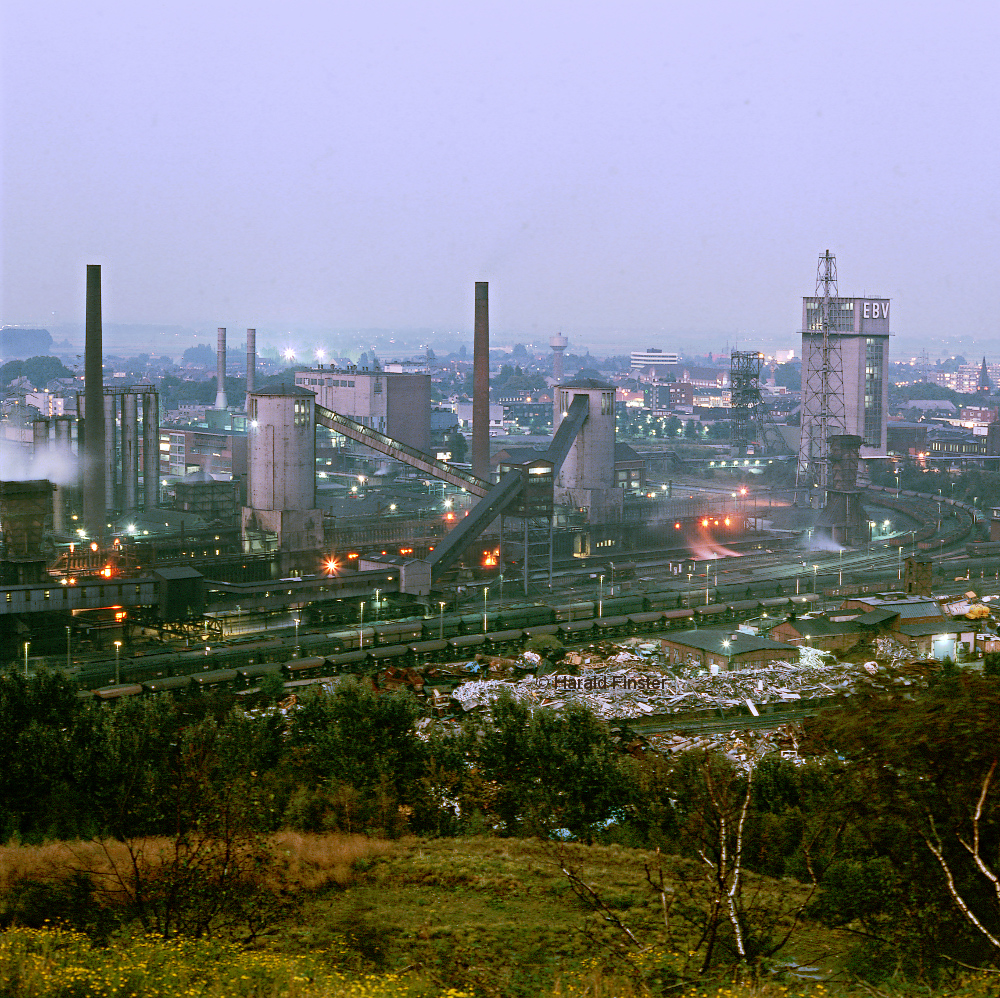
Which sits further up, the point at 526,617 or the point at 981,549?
the point at 981,549

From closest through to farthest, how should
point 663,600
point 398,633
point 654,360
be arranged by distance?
point 398,633 → point 663,600 → point 654,360

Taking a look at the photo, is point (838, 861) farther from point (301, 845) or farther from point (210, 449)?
point (210, 449)

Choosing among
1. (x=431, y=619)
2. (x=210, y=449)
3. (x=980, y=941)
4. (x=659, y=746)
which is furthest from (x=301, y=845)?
(x=210, y=449)

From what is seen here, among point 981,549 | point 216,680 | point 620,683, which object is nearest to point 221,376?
point 981,549

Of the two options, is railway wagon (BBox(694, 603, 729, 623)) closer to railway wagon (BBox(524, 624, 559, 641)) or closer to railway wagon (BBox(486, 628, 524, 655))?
railway wagon (BBox(524, 624, 559, 641))

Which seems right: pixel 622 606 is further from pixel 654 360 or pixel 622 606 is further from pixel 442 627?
pixel 654 360

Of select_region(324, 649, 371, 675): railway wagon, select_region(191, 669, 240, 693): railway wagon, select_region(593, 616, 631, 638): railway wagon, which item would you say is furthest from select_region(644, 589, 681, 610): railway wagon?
select_region(191, 669, 240, 693): railway wagon

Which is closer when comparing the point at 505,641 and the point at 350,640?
the point at 350,640
